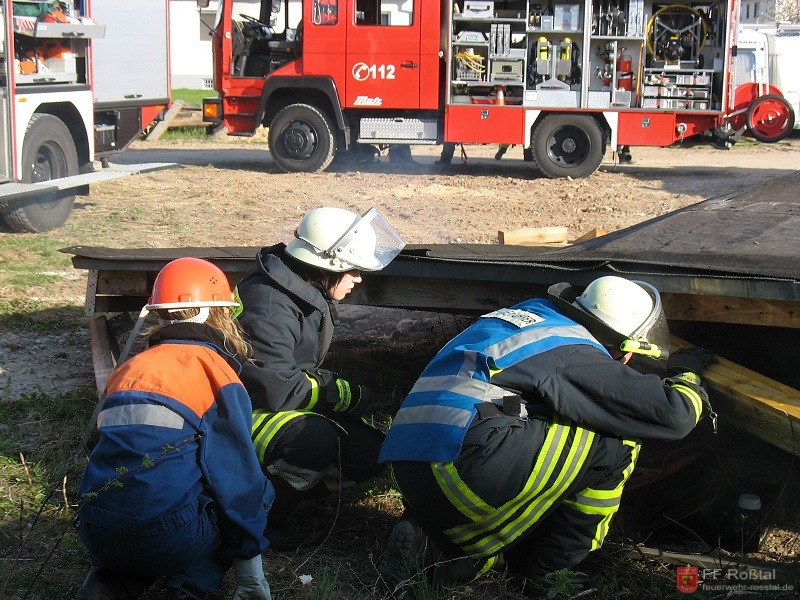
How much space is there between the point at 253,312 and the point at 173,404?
814 millimetres

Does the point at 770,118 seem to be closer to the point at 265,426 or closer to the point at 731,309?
the point at 731,309

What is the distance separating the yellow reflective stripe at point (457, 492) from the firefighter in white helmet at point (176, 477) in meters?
0.57

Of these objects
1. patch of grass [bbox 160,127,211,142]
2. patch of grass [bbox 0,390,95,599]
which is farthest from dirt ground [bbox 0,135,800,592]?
patch of grass [bbox 160,127,211,142]

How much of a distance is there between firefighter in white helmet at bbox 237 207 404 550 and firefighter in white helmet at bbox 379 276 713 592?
1.55 ft

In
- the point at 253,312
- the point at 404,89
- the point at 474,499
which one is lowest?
the point at 474,499

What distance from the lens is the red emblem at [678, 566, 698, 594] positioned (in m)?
3.27

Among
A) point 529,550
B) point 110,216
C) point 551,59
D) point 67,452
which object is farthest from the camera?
point 551,59

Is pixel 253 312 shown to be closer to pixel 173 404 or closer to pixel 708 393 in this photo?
pixel 173 404

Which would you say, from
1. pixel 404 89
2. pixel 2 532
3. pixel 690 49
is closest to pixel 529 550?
pixel 2 532

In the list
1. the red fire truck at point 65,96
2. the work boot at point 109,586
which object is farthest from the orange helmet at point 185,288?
the red fire truck at point 65,96

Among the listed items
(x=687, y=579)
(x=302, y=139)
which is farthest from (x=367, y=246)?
(x=302, y=139)

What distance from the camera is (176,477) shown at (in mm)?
2891

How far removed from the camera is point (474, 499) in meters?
3.08

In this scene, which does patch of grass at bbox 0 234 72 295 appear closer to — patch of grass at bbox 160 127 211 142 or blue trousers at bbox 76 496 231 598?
blue trousers at bbox 76 496 231 598
